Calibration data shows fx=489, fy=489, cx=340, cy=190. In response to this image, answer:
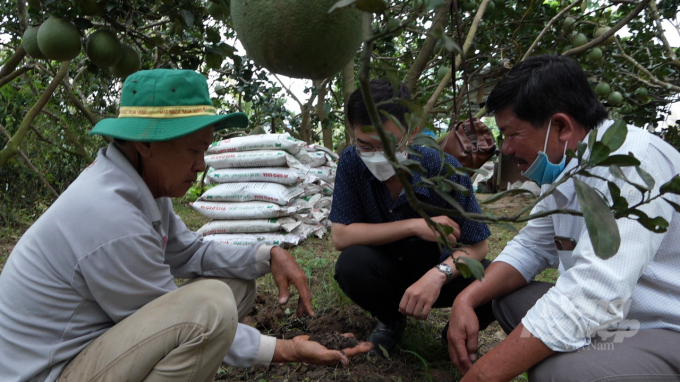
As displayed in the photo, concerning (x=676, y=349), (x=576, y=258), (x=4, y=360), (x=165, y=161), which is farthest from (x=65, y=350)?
(x=676, y=349)

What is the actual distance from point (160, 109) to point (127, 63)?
24 centimetres

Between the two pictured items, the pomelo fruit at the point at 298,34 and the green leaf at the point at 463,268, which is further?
the green leaf at the point at 463,268

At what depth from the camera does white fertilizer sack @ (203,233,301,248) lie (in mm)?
3684

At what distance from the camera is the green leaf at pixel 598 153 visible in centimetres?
58

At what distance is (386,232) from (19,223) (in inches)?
157

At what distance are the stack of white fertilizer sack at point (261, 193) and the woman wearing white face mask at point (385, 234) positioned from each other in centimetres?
180

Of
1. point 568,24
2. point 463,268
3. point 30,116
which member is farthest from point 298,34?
point 568,24

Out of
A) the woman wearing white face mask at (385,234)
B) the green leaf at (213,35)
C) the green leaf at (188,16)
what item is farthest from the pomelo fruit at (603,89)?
the green leaf at (188,16)

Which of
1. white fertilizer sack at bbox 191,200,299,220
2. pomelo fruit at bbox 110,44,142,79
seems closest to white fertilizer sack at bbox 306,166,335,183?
white fertilizer sack at bbox 191,200,299,220

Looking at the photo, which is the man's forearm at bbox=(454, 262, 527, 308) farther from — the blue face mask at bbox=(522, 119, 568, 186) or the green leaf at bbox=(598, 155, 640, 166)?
the green leaf at bbox=(598, 155, 640, 166)

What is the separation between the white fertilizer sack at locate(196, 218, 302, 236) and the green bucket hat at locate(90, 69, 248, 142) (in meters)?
2.43

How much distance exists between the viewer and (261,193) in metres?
3.76

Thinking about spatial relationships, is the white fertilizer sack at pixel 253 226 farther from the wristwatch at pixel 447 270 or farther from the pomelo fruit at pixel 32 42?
the pomelo fruit at pixel 32 42

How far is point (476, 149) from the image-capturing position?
191 cm
